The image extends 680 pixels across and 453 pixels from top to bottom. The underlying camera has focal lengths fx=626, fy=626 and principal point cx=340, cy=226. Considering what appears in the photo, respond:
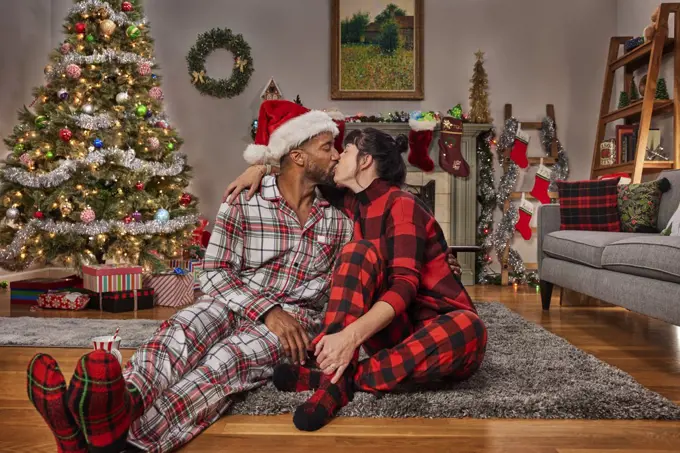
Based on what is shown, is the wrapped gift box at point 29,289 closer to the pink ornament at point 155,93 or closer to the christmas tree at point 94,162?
the christmas tree at point 94,162

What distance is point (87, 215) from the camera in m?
4.20

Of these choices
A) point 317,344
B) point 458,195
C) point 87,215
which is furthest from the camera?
point 458,195

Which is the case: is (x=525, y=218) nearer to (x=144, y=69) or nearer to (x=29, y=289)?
(x=144, y=69)

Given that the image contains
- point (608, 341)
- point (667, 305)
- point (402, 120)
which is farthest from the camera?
point (402, 120)

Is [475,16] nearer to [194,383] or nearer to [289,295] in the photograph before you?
[289,295]

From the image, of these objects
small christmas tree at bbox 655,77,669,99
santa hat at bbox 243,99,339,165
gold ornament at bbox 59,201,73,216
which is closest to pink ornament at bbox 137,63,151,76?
gold ornament at bbox 59,201,73,216

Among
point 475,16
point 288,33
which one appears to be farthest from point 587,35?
point 288,33

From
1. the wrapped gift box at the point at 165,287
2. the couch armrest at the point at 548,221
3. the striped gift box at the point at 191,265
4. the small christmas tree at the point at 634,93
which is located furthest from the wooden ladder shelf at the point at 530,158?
the wrapped gift box at the point at 165,287

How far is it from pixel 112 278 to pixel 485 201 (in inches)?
130

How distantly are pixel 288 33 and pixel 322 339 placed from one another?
465cm

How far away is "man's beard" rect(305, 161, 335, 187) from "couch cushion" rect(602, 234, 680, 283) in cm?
142

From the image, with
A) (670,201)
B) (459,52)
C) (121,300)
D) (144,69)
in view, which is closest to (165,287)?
(121,300)

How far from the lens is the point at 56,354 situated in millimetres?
2590

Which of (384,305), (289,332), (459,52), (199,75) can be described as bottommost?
(289,332)
